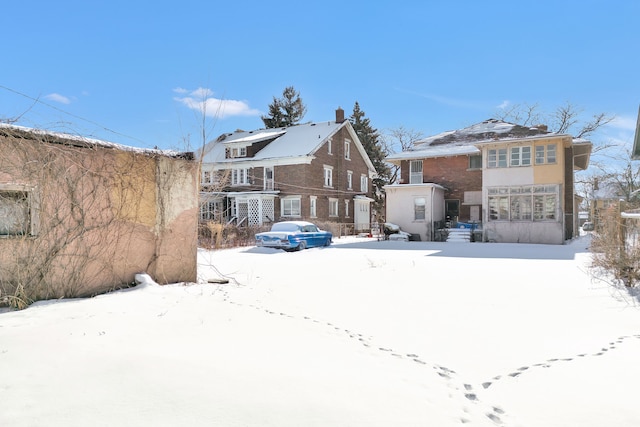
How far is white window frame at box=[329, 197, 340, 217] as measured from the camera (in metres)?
33.7

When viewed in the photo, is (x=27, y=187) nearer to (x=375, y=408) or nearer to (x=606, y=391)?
(x=375, y=408)

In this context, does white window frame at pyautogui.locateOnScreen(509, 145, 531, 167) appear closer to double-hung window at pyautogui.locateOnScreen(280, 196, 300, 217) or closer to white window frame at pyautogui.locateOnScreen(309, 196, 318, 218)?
white window frame at pyautogui.locateOnScreen(309, 196, 318, 218)

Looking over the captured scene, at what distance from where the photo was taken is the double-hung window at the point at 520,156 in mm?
22922

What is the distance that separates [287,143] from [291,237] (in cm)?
1641

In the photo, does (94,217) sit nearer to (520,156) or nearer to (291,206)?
(520,156)

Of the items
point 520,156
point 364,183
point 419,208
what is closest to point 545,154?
point 520,156

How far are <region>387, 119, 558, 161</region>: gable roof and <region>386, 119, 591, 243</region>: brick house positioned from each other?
8cm

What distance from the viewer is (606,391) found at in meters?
3.77

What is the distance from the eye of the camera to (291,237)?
18.4m

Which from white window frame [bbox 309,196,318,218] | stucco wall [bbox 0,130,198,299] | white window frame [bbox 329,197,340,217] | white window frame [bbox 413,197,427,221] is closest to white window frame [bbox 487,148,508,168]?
white window frame [bbox 413,197,427,221]

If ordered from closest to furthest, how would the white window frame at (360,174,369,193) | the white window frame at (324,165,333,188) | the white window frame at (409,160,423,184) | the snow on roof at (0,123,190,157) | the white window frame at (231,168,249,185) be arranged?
the snow on roof at (0,123,190,157), the white window frame at (409,160,423,184), the white window frame at (231,168,249,185), the white window frame at (324,165,333,188), the white window frame at (360,174,369,193)

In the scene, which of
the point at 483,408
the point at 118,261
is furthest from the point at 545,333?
the point at 118,261

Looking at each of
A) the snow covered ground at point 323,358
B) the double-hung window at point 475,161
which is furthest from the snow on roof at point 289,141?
the snow covered ground at point 323,358

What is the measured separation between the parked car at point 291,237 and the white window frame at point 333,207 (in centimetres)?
1311
